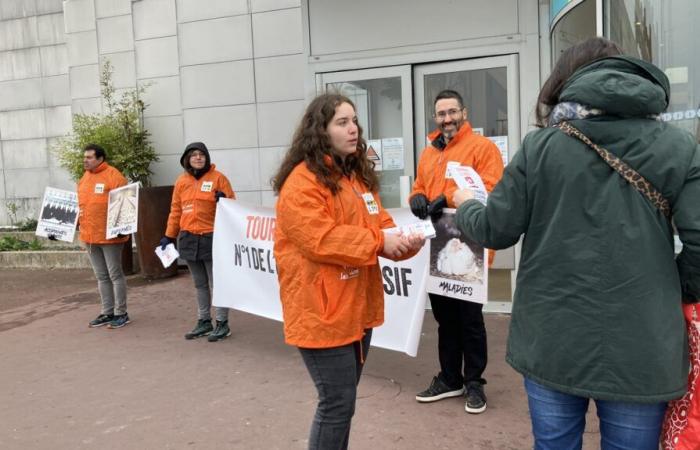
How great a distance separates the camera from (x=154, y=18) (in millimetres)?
9617

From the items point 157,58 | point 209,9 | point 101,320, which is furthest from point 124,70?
point 101,320

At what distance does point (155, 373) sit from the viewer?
16.4ft

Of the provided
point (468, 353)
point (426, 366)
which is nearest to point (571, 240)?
point (468, 353)

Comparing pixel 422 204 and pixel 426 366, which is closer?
pixel 422 204

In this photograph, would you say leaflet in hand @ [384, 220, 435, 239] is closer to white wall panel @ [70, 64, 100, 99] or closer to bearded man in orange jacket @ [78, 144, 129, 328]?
bearded man in orange jacket @ [78, 144, 129, 328]

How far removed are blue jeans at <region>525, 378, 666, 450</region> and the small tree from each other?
838 centimetres

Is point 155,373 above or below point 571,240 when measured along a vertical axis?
below

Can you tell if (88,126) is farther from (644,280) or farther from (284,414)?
(644,280)

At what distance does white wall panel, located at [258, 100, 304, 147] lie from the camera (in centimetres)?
846

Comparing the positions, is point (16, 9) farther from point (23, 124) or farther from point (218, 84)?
point (218, 84)

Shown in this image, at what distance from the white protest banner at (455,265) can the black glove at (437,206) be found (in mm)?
49

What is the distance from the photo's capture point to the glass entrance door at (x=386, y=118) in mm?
6457

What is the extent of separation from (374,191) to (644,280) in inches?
55.2

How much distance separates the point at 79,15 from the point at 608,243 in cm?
1122
